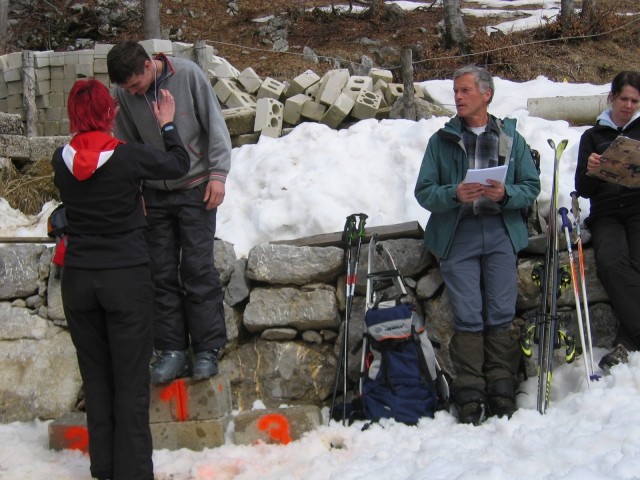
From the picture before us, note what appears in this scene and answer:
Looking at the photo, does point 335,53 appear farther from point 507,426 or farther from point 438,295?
point 507,426

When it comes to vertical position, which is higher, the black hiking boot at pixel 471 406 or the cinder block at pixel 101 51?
the cinder block at pixel 101 51

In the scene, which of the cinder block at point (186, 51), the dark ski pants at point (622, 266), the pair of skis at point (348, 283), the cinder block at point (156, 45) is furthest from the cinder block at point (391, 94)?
the dark ski pants at point (622, 266)

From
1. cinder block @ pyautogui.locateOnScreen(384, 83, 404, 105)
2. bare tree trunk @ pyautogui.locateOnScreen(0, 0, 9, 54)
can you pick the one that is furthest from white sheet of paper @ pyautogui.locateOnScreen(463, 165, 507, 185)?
bare tree trunk @ pyautogui.locateOnScreen(0, 0, 9, 54)

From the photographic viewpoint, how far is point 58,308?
540 centimetres

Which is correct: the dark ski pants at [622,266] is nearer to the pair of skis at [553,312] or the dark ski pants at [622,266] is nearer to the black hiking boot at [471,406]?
the pair of skis at [553,312]

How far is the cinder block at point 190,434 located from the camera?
179 inches

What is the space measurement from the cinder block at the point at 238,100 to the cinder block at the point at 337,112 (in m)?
1.14

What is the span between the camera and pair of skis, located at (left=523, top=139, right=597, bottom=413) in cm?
440

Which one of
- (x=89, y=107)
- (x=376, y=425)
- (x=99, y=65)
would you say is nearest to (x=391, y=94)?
(x=99, y=65)

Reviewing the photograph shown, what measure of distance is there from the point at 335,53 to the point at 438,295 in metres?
11.5

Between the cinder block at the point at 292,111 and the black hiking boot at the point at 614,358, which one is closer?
the black hiking boot at the point at 614,358

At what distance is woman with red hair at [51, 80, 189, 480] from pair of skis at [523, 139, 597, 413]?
223cm

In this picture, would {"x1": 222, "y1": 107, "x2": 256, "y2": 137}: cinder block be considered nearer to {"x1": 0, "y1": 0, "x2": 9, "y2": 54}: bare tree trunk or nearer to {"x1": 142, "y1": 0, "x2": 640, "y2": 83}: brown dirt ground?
{"x1": 142, "y1": 0, "x2": 640, "y2": 83}: brown dirt ground

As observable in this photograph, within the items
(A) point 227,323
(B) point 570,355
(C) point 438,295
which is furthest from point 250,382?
(B) point 570,355
